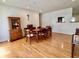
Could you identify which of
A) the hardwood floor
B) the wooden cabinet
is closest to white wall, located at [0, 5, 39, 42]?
the wooden cabinet

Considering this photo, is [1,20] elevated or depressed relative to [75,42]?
elevated

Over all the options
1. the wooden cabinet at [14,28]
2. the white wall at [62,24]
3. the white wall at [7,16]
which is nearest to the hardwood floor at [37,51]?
the wooden cabinet at [14,28]

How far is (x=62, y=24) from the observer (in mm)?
8211

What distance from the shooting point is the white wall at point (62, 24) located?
7.28 m

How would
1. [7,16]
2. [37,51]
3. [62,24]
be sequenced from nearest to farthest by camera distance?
1. [37,51]
2. [7,16]
3. [62,24]

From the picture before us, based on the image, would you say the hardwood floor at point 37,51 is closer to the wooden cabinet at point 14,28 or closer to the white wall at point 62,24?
the wooden cabinet at point 14,28

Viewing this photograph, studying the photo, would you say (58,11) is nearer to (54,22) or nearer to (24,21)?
(54,22)

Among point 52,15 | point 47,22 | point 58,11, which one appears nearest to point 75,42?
point 58,11

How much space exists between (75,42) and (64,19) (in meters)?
5.29

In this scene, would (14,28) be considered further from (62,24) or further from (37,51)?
(62,24)

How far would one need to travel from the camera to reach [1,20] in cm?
595

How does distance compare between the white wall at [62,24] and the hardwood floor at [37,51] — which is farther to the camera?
the white wall at [62,24]

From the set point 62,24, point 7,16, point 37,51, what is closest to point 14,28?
point 7,16

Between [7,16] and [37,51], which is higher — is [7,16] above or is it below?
above
